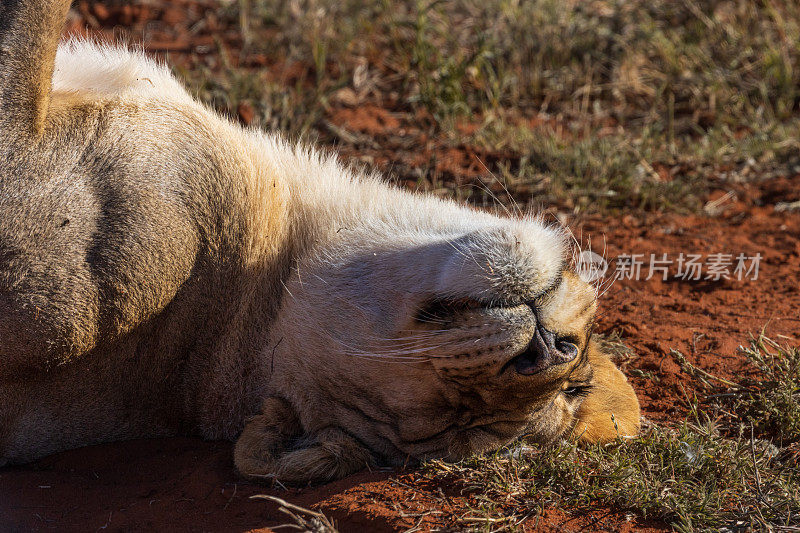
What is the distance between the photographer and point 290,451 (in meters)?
3.36

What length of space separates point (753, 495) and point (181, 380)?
7.23 feet

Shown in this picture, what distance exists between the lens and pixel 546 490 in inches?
130

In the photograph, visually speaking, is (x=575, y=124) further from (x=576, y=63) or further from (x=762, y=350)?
(x=762, y=350)

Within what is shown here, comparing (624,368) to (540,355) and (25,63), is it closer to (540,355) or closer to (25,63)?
(540,355)

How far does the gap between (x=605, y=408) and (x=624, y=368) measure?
→ 34.3 inches

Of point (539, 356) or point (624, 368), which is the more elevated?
point (539, 356)

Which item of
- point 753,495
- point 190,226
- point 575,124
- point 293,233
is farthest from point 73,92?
point 575,124

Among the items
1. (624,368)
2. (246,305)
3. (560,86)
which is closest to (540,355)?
(246,305)

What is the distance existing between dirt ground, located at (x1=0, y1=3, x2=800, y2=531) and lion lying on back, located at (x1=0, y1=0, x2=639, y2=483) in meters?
0.14

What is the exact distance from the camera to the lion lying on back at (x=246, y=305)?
318 centimetres

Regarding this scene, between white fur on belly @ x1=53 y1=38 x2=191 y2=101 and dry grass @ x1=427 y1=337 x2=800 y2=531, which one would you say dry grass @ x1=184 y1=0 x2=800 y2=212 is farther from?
dry grass @ x1=427 y1=337 x2=800 y2=531

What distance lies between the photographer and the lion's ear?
3482mm

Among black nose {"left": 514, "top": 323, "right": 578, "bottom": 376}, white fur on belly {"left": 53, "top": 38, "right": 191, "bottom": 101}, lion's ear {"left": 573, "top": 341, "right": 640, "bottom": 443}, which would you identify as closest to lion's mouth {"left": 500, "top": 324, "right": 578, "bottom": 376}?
black nose {"left": 514, "top": 323, "right": 578, "bottom": 376}

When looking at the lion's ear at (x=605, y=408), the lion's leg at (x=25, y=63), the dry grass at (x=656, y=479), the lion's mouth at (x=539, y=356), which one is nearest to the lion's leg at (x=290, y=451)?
the dry grass at (x=656, y=479)
